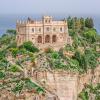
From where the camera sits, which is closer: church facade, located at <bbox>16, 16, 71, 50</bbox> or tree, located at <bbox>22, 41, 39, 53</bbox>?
tree, located at <bbox>22, 41, 39, 53</bbox>

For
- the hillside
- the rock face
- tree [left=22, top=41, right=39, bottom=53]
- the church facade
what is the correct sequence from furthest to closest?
the church facade, tree [left=22, top=41, right=39, bottom=53], the rock face, the hillside

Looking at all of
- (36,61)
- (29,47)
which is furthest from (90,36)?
(36,61)

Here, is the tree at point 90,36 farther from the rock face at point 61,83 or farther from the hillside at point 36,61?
the rock face at point 61,83

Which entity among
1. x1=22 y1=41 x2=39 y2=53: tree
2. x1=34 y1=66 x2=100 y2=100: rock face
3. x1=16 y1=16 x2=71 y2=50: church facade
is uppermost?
x1=16 y1=16 x2=71 y2=50: church facade

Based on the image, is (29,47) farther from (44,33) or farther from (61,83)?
(61,83)

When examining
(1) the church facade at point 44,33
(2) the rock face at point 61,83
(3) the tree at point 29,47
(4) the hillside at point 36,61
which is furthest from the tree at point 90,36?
(3) the tree at point 29,47

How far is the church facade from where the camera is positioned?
8669cm

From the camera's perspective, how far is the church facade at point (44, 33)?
86.7 m

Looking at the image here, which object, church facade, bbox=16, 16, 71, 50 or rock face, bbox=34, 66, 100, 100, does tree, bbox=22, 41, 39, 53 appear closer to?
church facade, bbox=16, 16, 71, 50

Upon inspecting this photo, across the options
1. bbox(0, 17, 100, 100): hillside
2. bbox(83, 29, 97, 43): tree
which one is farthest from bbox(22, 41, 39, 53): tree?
bbox(83, 29, 97, 43): tree

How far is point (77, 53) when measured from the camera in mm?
86125

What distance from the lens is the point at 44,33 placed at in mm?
87438

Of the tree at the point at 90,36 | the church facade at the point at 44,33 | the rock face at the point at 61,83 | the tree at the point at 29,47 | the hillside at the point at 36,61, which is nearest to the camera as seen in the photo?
the hillside at the point at 36,61

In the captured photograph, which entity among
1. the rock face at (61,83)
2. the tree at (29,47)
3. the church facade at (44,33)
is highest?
the church facade at (44,33)
